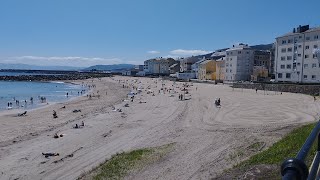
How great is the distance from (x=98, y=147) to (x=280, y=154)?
11.4 metres

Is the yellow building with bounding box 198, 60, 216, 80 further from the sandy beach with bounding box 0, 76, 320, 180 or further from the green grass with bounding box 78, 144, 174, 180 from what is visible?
the green grass with bounding box 78, 144, 174, 180

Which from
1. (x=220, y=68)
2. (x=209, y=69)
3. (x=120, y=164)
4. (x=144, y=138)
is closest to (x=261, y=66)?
(x=220, y=68)

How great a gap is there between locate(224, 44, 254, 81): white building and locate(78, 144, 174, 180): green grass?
6968cm

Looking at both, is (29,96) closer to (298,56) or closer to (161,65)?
(298,56)

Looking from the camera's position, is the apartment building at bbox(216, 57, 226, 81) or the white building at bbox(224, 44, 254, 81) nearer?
the white building at bbox(224, 44, 254, 81)

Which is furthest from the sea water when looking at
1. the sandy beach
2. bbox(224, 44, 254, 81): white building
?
bbox(224, 44, 254, 81): white building

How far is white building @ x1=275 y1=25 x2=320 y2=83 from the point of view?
6256cm

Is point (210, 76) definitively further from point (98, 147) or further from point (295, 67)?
point (98, 147)

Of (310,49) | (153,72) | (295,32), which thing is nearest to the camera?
(310,49)

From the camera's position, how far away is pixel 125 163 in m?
15.6

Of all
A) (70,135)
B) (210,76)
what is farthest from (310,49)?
(70,135)

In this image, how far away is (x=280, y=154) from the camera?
12305 mm

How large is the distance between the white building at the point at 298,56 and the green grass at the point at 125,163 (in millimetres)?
51215

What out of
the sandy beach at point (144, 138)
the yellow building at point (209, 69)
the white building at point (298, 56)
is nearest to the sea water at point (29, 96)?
the sandy beach at point (144, 138)
